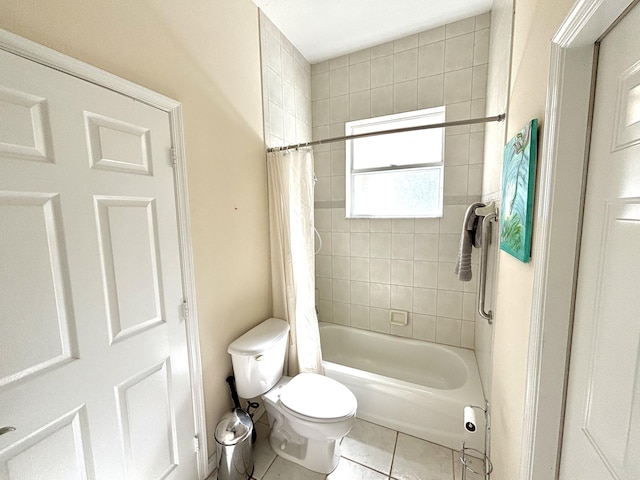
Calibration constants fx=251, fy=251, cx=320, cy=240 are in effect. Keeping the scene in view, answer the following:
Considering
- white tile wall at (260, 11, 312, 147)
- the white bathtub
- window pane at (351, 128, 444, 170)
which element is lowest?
the white bathtub

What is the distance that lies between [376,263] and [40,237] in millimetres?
2134

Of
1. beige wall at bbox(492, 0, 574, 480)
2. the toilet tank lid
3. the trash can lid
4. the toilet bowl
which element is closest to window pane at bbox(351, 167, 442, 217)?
beige wall at bbox(492, 0, 574, 480)

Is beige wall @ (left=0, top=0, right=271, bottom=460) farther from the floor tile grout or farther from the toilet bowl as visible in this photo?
the floor tile grout

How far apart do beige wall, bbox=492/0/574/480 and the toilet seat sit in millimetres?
713

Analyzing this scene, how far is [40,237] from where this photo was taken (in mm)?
820

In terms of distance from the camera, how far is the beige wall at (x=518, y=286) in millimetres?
798

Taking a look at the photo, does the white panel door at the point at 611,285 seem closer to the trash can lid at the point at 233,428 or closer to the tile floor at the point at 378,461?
the tile floor at the point at 378,461

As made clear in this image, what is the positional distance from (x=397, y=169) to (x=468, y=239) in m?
0.97

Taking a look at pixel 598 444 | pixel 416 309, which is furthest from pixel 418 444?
pixel 598 444

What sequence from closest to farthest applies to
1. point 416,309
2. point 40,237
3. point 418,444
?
point 40,237
point 418,444
point 416,309

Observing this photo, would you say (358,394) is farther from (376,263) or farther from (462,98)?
(462,98)

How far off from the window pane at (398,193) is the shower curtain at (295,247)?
84 centimetres

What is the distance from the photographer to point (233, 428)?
1389 millimetres

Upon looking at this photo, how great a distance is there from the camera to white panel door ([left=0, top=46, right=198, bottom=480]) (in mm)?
774
